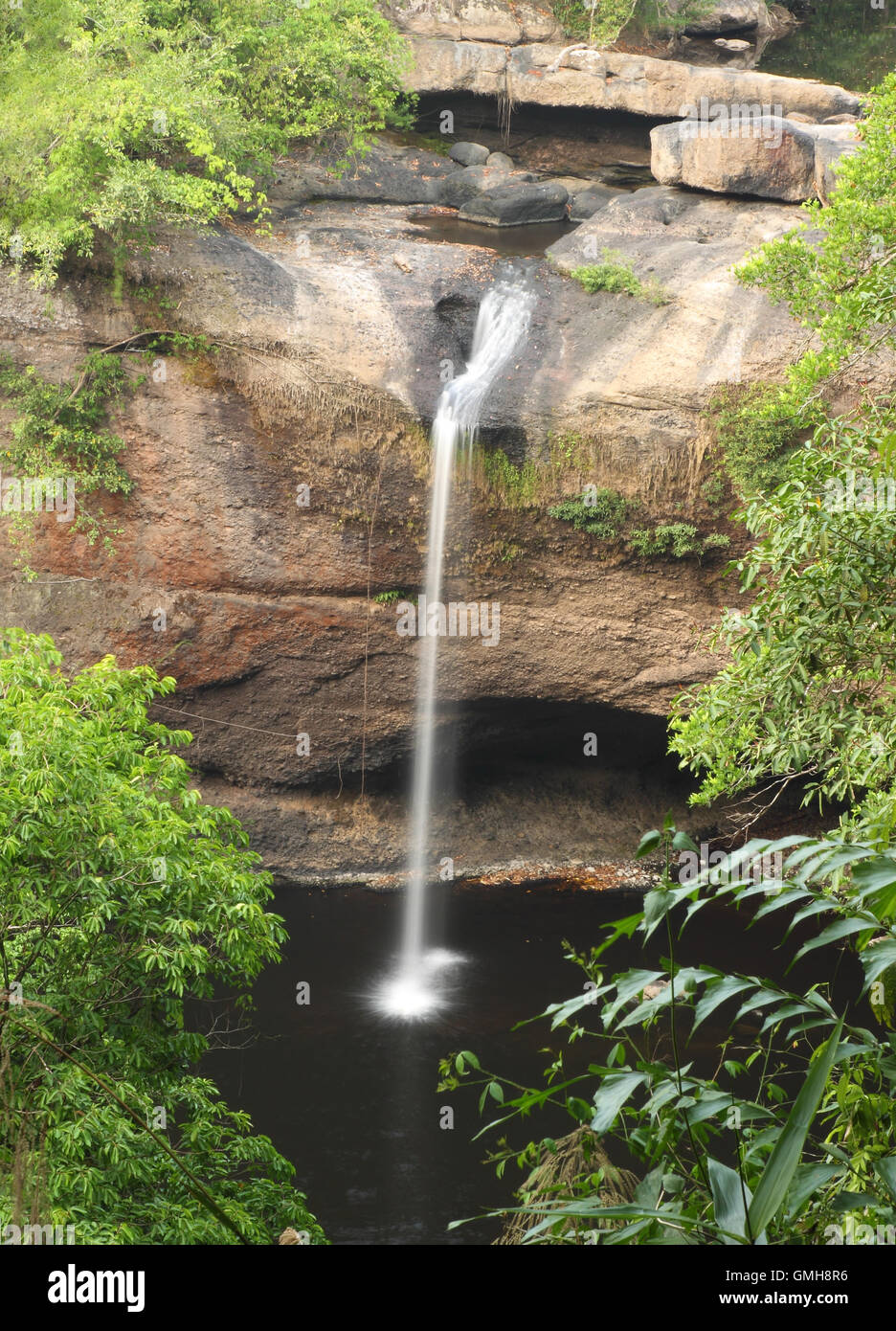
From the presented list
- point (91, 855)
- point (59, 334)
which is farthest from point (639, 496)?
point (91, 855)

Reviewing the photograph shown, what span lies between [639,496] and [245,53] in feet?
32.4

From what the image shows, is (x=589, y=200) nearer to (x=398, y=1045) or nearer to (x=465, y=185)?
(x=465, y=185)

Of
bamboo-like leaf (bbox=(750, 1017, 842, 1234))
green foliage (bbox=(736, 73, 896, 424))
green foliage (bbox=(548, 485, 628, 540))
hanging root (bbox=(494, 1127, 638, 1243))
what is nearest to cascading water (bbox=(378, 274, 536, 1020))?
green foliage (bbox=(548, 485, 628, 540))

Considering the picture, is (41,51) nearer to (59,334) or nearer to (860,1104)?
(59,334)

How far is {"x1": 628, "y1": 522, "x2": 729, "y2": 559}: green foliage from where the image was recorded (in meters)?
15.8

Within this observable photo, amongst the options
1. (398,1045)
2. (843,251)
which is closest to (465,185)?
(843,251)

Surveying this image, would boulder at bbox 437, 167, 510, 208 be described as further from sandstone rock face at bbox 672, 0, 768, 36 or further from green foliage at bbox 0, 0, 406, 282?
sandstone rock face at bbox 672, 0, 768, 36

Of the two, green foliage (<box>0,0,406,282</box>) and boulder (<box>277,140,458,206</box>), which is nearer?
green foliage (<box>0,0,406,282</box>)

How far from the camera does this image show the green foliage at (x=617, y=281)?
16.4 meters

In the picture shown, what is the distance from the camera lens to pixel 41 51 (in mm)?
15633

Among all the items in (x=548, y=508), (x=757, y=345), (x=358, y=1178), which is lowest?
(x=358, y=1178)

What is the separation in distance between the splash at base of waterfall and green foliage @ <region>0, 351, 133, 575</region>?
23.4ft

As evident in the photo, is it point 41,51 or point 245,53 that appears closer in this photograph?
point 41,51

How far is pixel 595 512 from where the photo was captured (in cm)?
1589
